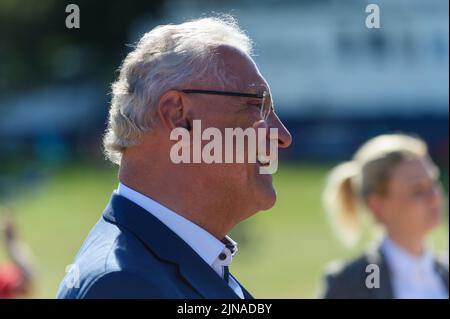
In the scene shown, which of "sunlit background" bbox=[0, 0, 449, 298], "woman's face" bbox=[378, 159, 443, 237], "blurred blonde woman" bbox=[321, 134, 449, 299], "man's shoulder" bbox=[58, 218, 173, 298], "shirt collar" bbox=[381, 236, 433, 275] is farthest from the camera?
"sunlit background" bbox=[0, 0, 449, 298]

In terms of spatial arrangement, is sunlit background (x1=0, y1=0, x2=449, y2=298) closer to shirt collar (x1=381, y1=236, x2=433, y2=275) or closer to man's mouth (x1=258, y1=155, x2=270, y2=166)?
shirt collar (x1=381, y1=236, x2=433, y2=275)

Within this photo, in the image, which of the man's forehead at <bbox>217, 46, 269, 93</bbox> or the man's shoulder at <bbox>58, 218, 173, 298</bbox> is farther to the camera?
the man's forehead at <bbox>217, 46, 269, 93</bbox>

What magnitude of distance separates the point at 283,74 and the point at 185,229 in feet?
141

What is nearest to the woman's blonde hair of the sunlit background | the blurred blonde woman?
the blurred blonde woman

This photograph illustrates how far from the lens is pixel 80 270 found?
2.55m

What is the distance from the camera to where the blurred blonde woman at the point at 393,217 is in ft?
Result: 15.7

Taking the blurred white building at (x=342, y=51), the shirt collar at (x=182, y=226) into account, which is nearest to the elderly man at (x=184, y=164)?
the shirt collar at (x=182, y=226)

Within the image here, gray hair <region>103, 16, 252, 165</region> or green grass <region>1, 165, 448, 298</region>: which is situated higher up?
gray hair <region>103, 16, 252, 165</region>

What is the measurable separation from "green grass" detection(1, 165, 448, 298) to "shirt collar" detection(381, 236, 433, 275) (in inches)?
183

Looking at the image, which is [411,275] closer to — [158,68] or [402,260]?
[402,260]

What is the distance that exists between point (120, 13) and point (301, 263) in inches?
1279

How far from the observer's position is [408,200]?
5090 millimetres

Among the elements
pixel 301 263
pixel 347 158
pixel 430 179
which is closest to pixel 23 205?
pixel 301 263

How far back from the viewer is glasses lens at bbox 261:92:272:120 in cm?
301
